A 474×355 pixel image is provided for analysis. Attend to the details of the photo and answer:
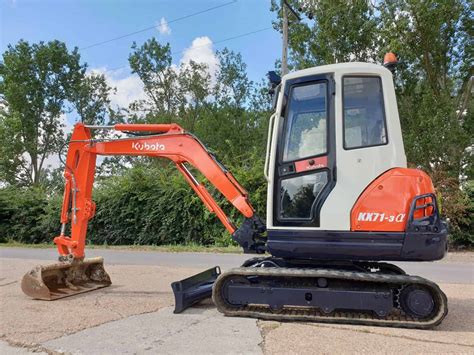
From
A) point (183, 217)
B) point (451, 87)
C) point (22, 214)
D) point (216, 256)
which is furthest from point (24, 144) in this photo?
point (451, 87)


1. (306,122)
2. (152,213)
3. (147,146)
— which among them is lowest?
(152,213)

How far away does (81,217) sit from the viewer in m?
7.02

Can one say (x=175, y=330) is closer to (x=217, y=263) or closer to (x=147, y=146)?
(x=147, y=146)

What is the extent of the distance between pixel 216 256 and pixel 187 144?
7.02 metres

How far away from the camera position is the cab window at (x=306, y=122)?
5.36 m

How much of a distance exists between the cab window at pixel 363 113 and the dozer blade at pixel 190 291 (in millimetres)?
2741

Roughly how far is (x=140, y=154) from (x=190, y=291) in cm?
217

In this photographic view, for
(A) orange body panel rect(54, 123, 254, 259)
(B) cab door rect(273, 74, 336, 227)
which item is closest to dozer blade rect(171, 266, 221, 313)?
(A) orange body panel rect(54, 123, 254, 259)

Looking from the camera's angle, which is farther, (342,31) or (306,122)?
(342,31)

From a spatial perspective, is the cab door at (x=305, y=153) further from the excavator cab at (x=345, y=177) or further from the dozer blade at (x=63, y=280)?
the dozer blade at (x=63, y=280)

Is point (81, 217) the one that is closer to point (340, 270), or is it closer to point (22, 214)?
point (340, 270)

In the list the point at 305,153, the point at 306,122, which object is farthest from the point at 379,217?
the point at 306,122

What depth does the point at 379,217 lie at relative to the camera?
507 centimetres

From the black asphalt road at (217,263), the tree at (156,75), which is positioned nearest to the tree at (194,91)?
the tree at (156,75)
